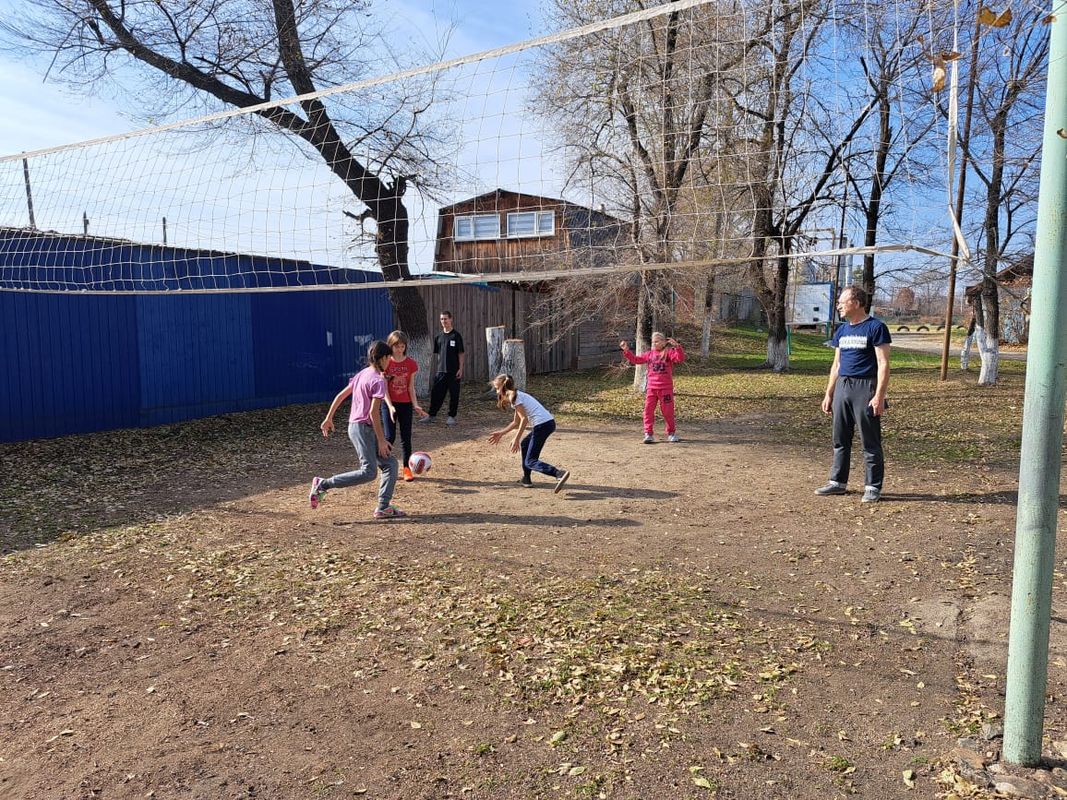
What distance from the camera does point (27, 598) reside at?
189 inches

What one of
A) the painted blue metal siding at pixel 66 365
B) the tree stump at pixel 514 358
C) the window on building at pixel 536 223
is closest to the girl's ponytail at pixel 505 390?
the window on building at pixel 536 223

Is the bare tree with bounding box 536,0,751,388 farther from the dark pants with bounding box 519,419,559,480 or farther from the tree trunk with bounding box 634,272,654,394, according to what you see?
the dark pants with bounding box 519,419,559,480

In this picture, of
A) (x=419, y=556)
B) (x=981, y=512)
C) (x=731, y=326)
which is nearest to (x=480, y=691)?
(x=419, y=556)

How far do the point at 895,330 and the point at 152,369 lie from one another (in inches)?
2116

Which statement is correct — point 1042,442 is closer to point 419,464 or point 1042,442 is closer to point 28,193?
point 419,464

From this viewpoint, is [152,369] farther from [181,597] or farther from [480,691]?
[480,691]

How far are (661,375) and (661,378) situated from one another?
1.6 inches

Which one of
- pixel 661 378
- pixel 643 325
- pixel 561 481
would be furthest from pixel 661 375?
pixel 643 325

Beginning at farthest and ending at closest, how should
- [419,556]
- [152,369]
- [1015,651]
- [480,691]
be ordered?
1. [152,369]
2. [419,556]
3. [480,691]
4. [1015,651]

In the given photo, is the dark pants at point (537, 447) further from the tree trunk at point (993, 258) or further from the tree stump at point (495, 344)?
the tree trunk at point (993, 258)

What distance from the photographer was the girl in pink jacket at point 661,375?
32.1 ft

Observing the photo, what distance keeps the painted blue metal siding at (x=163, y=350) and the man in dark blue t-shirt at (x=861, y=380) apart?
5547mm

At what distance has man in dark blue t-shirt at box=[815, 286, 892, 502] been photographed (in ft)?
21.2

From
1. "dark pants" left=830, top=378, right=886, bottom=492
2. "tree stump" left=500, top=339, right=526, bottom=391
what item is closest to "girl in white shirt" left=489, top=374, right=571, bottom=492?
"dark pants" left=830, top=378, right=886, bottom=492
